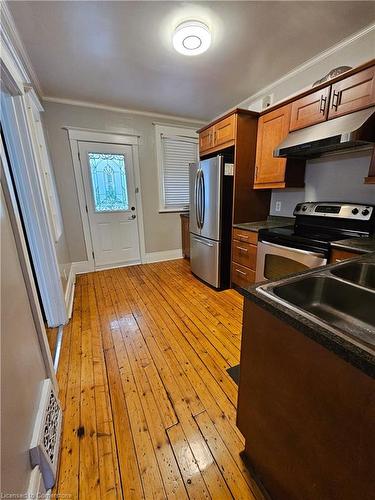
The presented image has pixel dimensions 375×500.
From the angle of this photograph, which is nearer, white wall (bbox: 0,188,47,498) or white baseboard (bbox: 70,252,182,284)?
white wall (bbox: 0,188,47,498)

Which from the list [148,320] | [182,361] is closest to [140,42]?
[148,320]

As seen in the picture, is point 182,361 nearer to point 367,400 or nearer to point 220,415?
point 220,415

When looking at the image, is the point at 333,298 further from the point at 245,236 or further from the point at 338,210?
the point at 245,236

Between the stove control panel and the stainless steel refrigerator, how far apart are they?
0.86 m

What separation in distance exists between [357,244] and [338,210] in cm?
50

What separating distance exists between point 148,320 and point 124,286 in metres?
1.00

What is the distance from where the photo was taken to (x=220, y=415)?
1301 millimetres

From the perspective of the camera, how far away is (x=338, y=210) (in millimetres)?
1946

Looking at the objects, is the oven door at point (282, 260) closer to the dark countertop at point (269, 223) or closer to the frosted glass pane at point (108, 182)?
the dark countertop at point (269, 223)

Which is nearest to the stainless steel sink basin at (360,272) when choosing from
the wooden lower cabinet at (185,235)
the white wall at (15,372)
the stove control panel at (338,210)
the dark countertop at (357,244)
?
the dark countertop at (357,244)

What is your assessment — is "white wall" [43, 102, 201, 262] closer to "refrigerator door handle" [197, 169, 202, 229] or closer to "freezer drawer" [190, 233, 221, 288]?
"freezer drawer" [190, 233, 221, 288]

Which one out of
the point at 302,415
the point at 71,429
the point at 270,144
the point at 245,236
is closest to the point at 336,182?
the point at 270,144

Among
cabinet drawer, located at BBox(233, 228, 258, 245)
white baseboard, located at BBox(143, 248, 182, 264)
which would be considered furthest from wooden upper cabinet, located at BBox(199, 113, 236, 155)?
white baseboard, located at BBox(143, 248, 182, 264)

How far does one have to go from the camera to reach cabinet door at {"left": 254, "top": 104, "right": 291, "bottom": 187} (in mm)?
2260
